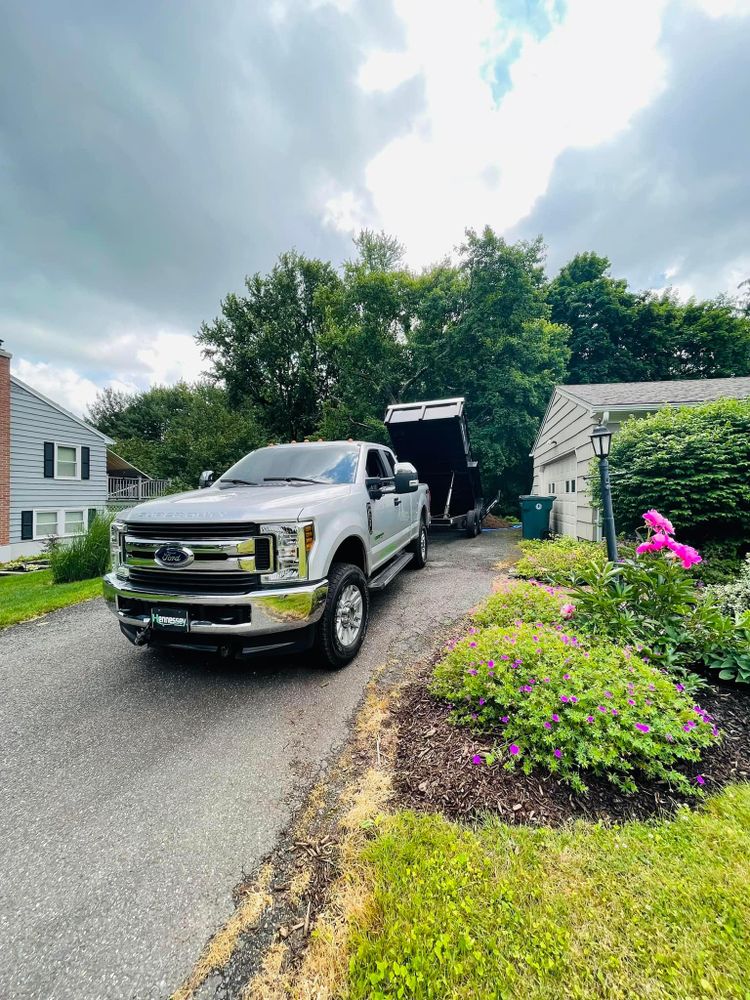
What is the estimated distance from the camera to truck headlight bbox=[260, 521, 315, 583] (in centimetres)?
276

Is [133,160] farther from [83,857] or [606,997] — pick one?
[606,997]

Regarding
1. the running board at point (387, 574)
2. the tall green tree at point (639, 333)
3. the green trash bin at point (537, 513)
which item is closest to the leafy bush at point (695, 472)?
the green trash bin at point (537, 513)

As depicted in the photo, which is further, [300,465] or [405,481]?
[405,481]

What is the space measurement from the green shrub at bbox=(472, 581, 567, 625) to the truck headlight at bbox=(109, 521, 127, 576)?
10.5 feet

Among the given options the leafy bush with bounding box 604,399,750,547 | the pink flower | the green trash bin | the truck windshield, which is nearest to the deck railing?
the green trash bin

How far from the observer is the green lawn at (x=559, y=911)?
1102 millimetres

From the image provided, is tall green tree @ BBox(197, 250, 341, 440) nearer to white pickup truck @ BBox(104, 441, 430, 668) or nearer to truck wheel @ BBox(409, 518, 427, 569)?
truck wheel @ BBox(409, 518, 427, 569)

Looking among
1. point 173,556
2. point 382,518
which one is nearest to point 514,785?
point 173,556

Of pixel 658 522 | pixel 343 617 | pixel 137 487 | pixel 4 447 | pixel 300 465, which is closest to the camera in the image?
pixel 658 522

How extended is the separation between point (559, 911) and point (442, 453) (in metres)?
8.15

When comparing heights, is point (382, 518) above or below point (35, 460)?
below

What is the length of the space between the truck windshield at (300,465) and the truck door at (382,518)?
1.15ft

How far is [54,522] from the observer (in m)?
15.5

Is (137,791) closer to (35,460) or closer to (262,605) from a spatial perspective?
(262,605)
